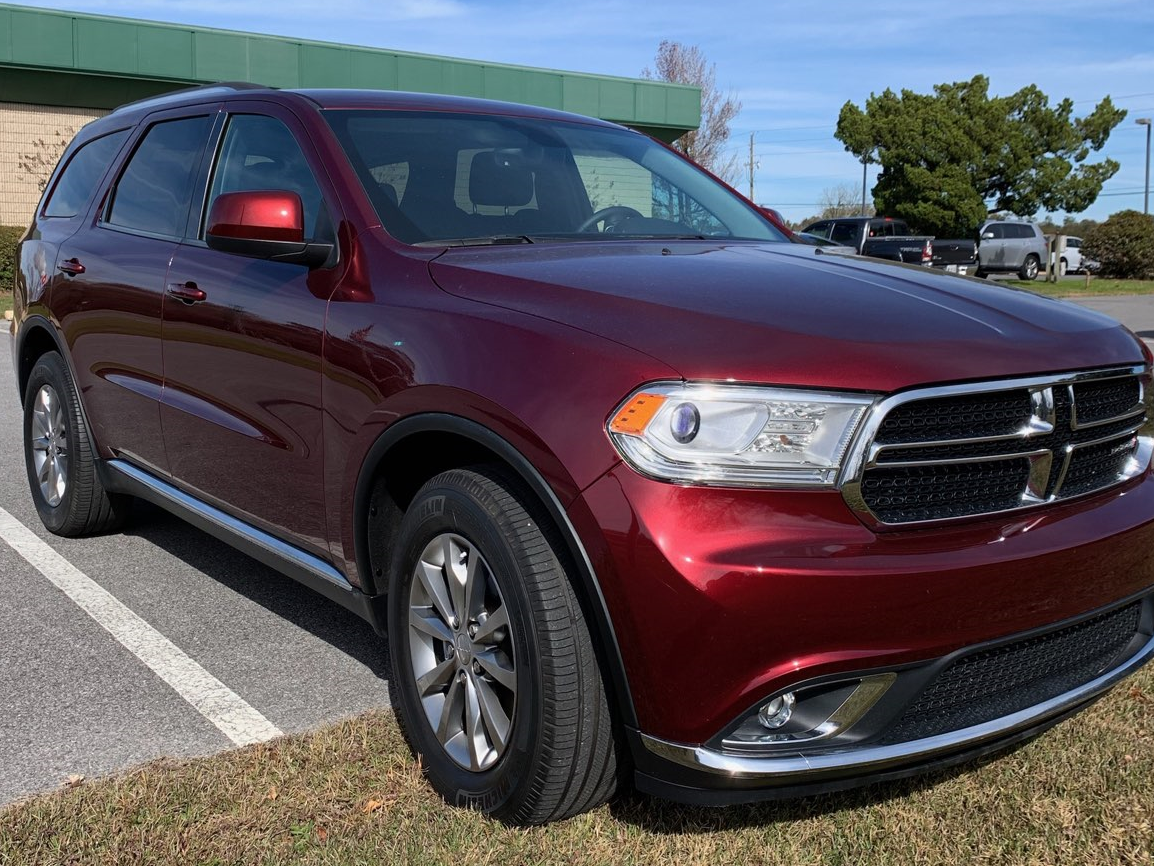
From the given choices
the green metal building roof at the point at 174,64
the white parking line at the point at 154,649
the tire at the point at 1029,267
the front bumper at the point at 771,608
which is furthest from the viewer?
→ the tire at the point at 1029,267

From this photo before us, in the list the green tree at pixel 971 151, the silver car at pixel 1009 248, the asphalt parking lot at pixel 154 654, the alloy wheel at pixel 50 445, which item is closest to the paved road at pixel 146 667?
the asphalt parking lot at pixel 154 654

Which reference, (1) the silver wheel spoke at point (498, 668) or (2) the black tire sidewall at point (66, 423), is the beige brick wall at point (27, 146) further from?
(1) the silver wheel spoke at point (498, 668)

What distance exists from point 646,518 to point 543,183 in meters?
1.93

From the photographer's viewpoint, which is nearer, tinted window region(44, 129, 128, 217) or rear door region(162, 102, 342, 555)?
rear door region(162, 102, 342, 555)

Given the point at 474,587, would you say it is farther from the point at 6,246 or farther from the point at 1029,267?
the point at 1029,267

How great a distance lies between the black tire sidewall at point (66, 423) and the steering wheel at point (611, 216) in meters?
2.59

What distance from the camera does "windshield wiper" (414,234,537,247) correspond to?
334cm

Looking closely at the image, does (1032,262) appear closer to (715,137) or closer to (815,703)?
(715,137)

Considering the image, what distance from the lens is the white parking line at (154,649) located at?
352 centimetres

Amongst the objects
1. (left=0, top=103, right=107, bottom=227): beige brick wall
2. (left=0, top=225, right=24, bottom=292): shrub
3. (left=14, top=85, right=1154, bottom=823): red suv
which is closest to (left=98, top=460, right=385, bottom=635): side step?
(left=14, top=85, right=1154, bottom=823): red suv

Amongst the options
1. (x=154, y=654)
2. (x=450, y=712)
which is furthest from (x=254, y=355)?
(x=450, y=712)

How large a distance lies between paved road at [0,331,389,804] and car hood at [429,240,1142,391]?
5.09 feet

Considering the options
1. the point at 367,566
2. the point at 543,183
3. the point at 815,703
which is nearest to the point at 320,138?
the point at 543,183

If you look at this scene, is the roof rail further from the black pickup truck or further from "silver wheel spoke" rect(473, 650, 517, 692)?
the black pickup truck
